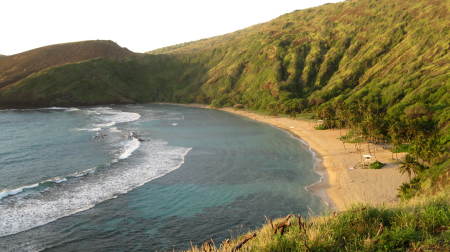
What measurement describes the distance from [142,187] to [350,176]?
99.9 feet

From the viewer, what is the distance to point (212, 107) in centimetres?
16950

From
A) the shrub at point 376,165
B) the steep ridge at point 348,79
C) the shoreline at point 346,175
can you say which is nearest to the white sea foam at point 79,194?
the shoreline at point 346,175

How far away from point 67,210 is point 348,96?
104096mm

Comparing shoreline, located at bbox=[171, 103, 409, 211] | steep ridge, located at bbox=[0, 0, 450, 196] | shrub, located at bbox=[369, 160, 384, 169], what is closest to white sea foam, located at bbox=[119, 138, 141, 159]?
shoreline, located at bbox=[171, 103, 409, 211]

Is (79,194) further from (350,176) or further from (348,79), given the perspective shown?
(348,79)

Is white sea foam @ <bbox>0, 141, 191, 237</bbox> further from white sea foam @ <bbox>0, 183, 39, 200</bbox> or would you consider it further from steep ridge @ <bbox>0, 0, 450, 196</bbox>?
steep ridge @ <bbox>0, 0, 450, 196</bbox>

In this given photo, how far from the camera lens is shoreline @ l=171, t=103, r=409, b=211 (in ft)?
148

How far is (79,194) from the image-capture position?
4603 centimetres

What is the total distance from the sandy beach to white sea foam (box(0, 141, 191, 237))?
25670mm

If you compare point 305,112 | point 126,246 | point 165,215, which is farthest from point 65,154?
point 305,112

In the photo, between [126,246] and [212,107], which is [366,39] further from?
[126,246]

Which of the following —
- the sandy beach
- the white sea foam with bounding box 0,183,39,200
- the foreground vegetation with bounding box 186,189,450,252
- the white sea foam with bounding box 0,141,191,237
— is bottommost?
the sandy beach

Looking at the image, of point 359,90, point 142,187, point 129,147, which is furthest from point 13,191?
point 359,90

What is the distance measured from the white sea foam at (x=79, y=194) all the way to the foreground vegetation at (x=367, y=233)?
103 feet
